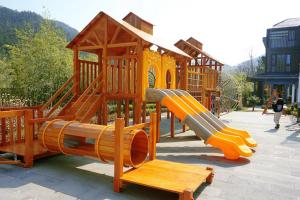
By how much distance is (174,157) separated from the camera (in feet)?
24.2

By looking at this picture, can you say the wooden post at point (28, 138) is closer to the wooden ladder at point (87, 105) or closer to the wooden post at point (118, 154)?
the wooden ladder at point (87, 105)

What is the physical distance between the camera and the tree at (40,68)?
A: 17.5 m

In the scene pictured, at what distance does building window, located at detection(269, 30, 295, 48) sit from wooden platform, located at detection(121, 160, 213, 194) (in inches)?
1366

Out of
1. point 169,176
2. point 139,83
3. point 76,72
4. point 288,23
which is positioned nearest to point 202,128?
point 139,83

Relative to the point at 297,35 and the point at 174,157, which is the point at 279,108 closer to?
the point at 174,157

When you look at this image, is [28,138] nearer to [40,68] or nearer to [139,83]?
[139,83]

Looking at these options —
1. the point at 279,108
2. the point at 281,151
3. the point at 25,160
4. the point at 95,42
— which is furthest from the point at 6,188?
the point at 279,108

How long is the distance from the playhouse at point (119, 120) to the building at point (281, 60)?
24.4 m

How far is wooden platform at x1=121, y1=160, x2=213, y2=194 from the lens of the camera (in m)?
4.34

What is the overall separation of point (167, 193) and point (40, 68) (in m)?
15.4

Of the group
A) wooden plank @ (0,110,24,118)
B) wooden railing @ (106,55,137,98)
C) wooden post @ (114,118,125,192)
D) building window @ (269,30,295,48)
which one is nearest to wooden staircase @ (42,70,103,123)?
wooden railing @ (106,55,137,98)

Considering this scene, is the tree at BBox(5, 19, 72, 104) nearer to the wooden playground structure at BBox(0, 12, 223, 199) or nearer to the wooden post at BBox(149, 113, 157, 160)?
the wooden playground structure at BBox(0, 12, 223, 199)

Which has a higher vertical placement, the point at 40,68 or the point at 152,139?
the point at 40,68

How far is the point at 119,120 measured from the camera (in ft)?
15.6
